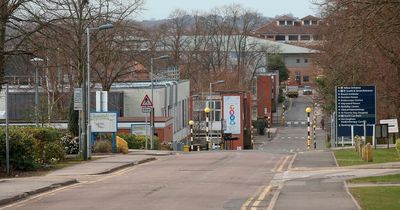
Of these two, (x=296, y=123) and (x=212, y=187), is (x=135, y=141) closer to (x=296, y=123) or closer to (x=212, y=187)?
(x=212, y=187)

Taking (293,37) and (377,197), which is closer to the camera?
(377,197)

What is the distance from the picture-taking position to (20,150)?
→ 94.0ft

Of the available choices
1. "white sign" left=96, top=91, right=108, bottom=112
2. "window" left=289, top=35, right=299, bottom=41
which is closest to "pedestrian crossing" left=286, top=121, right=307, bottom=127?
"white sign" left=96, top=91, right=108, bottom=112

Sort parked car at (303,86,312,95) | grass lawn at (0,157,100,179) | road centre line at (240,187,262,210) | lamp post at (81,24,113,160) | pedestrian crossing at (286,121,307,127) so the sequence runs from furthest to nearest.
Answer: parked car at (303,86,312,95) → pedestrian crossing at (286,121,307,127) → lamp post at (81,24,113,160) → grass lawn at (0,157,100,179) → road centre line at (240,187,262,210)

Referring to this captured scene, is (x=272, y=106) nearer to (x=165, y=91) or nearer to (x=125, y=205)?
(x=165, y=91)

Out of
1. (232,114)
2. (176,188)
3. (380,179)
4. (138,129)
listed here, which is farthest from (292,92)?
(176,188)

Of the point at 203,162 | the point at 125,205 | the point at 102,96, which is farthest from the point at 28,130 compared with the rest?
the point at 125,205

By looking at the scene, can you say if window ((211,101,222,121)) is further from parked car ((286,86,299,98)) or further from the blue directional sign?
Answer: parked car ((286,86,299,98))

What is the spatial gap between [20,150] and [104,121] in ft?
38.8

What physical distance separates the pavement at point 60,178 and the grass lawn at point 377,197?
28.3ft

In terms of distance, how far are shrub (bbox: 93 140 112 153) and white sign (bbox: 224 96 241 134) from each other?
38.2 m

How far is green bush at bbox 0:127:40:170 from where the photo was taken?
2811 centimetres

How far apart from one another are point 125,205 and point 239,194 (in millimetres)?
3936

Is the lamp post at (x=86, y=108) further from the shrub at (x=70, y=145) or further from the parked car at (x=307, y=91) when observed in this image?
the parked car at (x=307, y=91)
